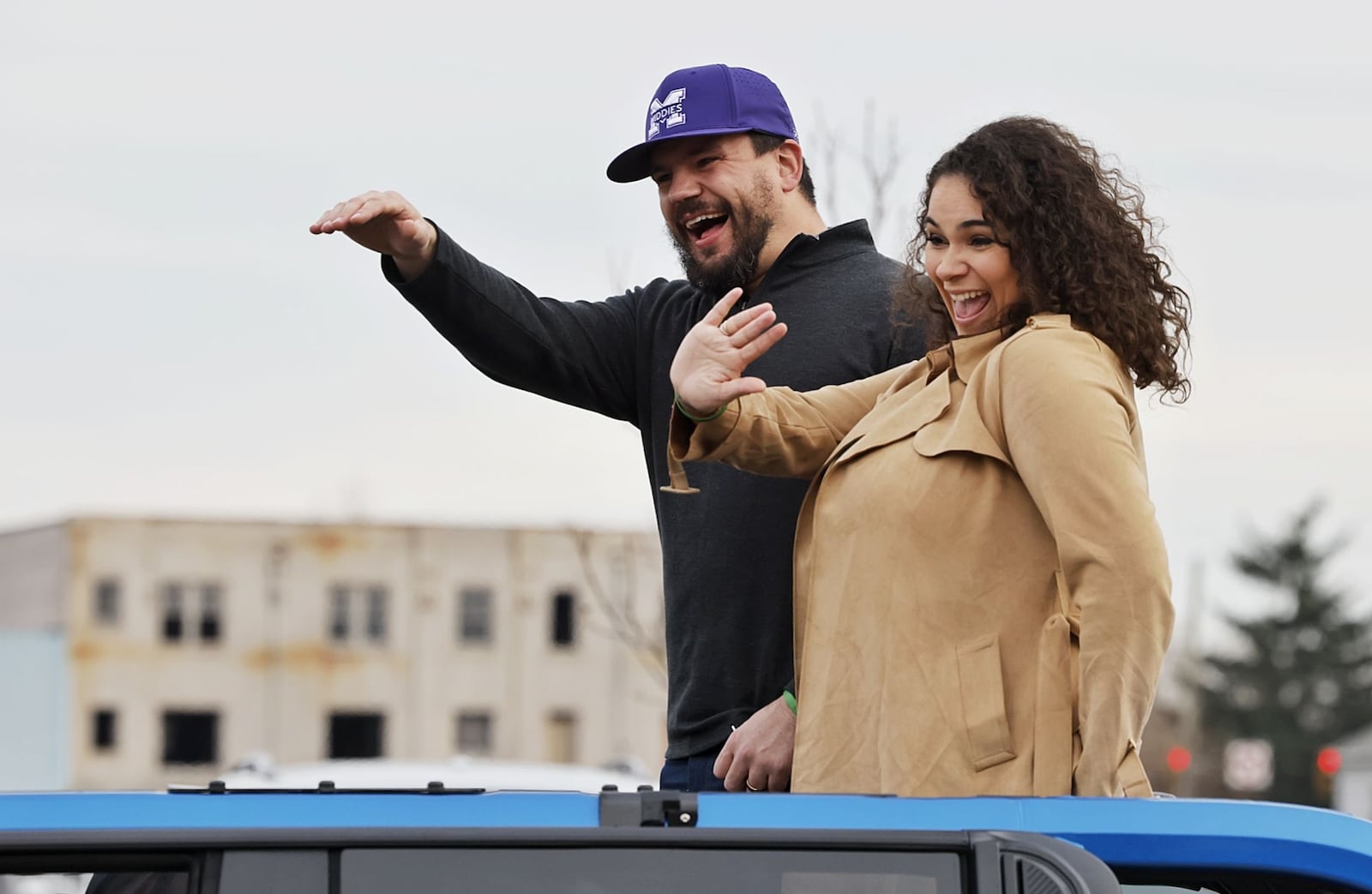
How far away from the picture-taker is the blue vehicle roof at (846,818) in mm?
2420

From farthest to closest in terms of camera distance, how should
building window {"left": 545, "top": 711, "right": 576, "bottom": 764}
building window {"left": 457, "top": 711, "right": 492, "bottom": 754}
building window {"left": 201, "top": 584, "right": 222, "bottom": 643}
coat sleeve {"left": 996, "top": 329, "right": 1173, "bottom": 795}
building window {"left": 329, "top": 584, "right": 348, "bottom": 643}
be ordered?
building window {"left": 545, "top": 711, "right": 576, "bottom": 764}, building window {"left": 457, "top": 711, "right": 492, "bottom": 754}, building window {"left": 329, "top": 584, "right": 348, "bottom": 643}, building window {"left": 201, "top": 584, "right": 222, "bottom": 643}, coat sleeve {"left": 996, "top": 329, "right": 1173, "bottom": 795}

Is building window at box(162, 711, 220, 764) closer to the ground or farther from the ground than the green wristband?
farther from the ground

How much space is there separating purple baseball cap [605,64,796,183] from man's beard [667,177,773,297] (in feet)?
0.45

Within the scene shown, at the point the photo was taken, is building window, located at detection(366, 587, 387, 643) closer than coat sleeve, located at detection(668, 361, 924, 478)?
No

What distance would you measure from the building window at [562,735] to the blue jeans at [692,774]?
5705cm

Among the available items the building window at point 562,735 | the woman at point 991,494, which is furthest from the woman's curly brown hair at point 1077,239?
the building window at point 562,735

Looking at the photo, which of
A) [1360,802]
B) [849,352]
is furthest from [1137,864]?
[1360,802]

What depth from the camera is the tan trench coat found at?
314cm

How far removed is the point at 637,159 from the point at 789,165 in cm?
33

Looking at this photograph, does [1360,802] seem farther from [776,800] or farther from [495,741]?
[776,800]

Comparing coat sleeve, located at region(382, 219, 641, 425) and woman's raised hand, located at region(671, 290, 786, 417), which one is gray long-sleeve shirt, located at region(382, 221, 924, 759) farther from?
woman's raised hand, located at region(671, 290, 786, 417)

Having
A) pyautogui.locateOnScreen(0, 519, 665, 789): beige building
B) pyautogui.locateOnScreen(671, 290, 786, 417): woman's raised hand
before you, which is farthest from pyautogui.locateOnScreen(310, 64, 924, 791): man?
pyautogui.locateOnScreen(0, 519, 665, 789): beige building

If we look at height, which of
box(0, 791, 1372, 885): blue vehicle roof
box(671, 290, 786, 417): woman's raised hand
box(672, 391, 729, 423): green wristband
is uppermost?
box(671, 290, 786, 417): woman's raised hand

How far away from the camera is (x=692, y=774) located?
13.6ft
